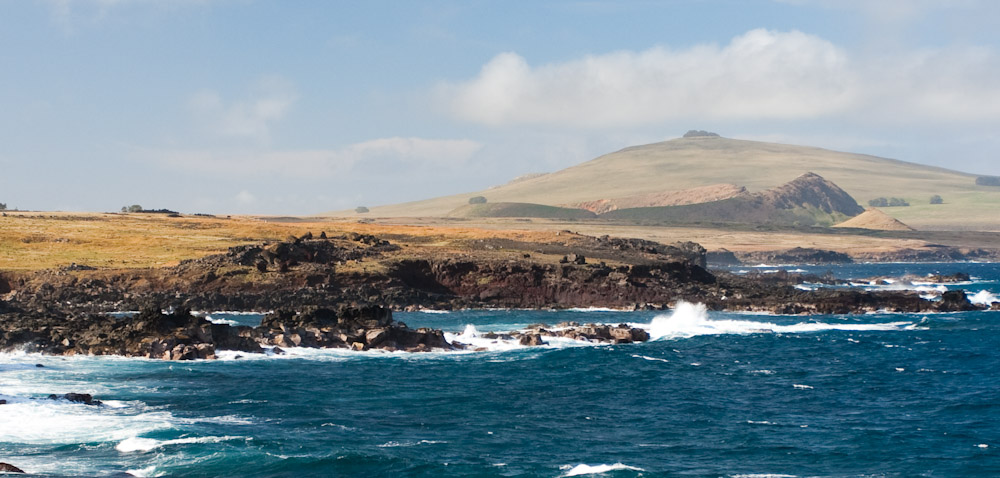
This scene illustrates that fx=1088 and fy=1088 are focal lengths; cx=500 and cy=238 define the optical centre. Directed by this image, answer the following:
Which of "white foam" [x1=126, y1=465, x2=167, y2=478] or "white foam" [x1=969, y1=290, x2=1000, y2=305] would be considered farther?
"white foam" [x1=969, y1=290, x2=1000, y2=305]

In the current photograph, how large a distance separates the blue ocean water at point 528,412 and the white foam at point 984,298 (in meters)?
39.4

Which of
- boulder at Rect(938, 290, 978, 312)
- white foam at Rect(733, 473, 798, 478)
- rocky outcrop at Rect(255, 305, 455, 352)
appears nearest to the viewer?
white foam at Rect(733, 473, 798, 478)

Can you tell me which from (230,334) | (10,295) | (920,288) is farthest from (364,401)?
(920,288)

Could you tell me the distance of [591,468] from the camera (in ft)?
111

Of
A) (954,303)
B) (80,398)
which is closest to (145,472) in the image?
(80,398)

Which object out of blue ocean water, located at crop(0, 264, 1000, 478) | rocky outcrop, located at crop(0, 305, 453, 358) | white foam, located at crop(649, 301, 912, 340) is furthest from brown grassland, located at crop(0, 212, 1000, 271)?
blue ocean water, located at crop(0, 264, 1000, 478)

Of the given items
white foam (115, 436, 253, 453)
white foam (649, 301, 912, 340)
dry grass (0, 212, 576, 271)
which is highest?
dry grass (0, 212, 576, 271)

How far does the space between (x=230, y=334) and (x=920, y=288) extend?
307 feet

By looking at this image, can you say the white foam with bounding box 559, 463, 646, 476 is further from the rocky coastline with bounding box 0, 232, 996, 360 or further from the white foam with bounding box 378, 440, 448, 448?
the rocky coastline with bounding box 0, 232, 996, 360

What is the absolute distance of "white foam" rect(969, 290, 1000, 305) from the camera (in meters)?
105

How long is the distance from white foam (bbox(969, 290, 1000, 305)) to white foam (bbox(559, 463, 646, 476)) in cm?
7727

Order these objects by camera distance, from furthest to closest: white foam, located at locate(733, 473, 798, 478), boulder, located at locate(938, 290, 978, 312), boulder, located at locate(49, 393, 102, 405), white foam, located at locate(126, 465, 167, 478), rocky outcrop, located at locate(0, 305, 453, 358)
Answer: boulder, located at locate(938, 290, 978, 312) → rocky outcrop, located at locate(0, 305, 453, 358) → boulder, located at locate(49, 393, 102, 405) → white foam, located at locate(733, 473, 798, 478) → white foam, located at locate(126, 465, 167, 478)

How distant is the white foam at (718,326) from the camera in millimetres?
75500

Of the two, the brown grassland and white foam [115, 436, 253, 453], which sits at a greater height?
the brown grassland
